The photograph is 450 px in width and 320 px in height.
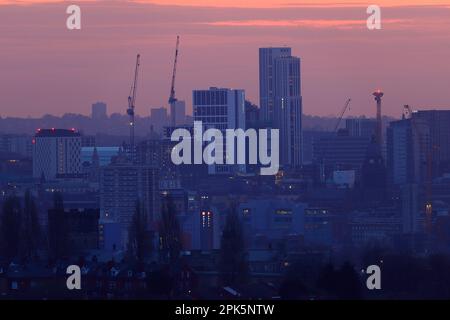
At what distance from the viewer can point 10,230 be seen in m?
21.4

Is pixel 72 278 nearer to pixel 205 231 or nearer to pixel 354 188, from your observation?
pixel 205 231

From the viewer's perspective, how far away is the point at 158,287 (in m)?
14.4

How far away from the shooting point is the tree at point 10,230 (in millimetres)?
19688

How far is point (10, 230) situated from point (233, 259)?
12.2 ft

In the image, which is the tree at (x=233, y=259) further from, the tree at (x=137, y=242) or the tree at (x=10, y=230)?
the tree at (x=10, y=230)

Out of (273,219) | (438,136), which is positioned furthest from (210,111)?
(273,219)

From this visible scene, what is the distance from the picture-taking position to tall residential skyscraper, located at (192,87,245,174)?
4719 centimetres

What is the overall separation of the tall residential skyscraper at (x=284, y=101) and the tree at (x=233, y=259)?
2333 centimetres

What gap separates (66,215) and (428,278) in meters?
8.69

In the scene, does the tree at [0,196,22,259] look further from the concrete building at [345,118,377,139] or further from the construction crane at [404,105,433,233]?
the concrete building at [345,118,377,139]

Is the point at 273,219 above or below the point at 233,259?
above

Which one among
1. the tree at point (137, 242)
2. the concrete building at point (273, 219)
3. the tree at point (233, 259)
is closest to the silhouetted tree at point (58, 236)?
the tree at point (137, 242)

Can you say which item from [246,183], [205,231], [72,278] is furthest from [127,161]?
[72,278]

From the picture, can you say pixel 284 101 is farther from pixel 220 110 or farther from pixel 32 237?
pixel 32 237
